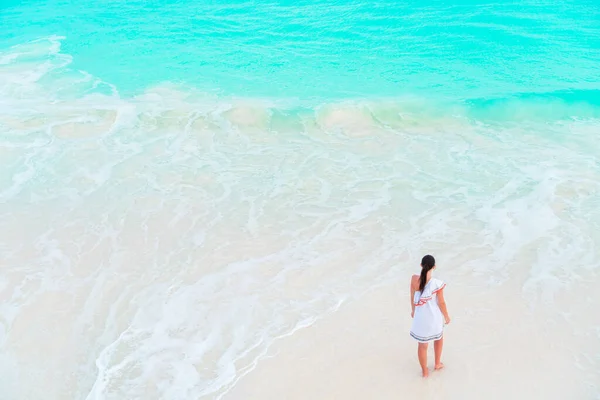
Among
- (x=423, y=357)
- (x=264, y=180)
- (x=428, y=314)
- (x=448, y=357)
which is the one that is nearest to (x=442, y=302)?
(x=428, y=314)

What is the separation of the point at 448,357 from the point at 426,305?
1.24 meters

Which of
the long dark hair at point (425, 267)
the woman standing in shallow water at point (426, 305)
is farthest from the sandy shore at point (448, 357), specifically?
the long dark hair at point (425, 267)

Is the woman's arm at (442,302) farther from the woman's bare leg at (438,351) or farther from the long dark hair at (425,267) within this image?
the woman's bare leg at (438,351)

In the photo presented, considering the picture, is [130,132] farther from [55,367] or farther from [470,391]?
[470,391]

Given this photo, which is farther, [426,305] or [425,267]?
[426,305]

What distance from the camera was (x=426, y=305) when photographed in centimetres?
622

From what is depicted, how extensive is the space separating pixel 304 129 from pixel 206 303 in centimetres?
728

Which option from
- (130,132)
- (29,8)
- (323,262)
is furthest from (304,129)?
(29,8)

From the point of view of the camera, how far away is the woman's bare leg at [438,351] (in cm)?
661

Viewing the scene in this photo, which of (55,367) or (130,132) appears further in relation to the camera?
(130,132)

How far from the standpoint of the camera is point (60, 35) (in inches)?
992

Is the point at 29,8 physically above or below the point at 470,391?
below

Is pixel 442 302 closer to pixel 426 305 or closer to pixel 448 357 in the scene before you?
pixel 426 305

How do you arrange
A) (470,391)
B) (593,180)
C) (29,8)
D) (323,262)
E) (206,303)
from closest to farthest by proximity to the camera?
(470,391), (206,303), (323,262), (593,180), (29,8)
